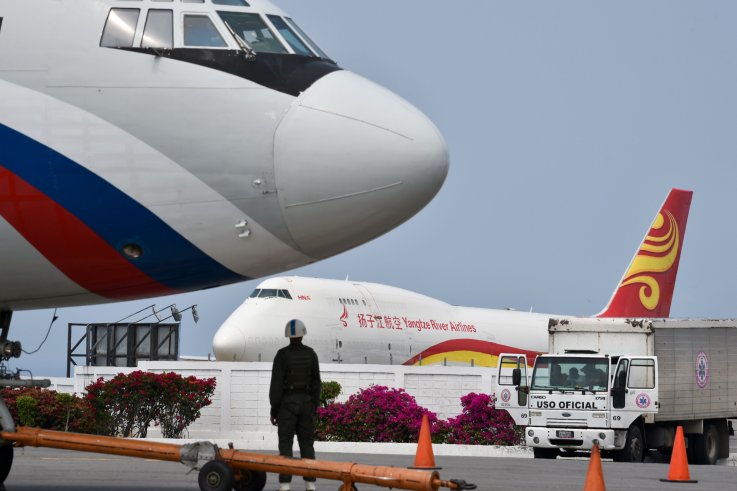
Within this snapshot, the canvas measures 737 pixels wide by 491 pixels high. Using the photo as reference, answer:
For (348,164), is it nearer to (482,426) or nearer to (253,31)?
(253,31)

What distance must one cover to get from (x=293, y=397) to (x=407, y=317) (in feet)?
121

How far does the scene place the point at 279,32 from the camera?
36.7 ft

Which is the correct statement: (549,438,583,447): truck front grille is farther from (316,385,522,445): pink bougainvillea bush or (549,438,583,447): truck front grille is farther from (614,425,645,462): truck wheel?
(316,385,522,445): pink bougainvillea bush

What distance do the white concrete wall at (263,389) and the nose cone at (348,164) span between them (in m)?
24.9

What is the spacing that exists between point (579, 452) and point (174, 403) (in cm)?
982

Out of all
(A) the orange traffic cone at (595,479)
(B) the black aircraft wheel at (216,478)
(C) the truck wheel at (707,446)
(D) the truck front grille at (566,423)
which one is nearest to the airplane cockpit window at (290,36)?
Answer: (B) the black aircraft wheel at (216,478)

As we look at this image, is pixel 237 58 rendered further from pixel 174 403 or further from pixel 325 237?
pixel 174 403

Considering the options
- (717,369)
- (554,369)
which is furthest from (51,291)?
(717,369)

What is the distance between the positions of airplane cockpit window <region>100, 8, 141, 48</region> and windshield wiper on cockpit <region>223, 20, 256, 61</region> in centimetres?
77

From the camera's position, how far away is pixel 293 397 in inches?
541

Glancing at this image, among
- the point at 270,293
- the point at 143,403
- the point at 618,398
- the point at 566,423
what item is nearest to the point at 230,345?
the point at 270,293

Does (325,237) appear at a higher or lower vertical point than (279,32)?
lower

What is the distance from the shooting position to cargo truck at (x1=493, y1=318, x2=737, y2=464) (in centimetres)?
2772

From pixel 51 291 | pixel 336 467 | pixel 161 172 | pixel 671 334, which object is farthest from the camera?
pixel 671 334
